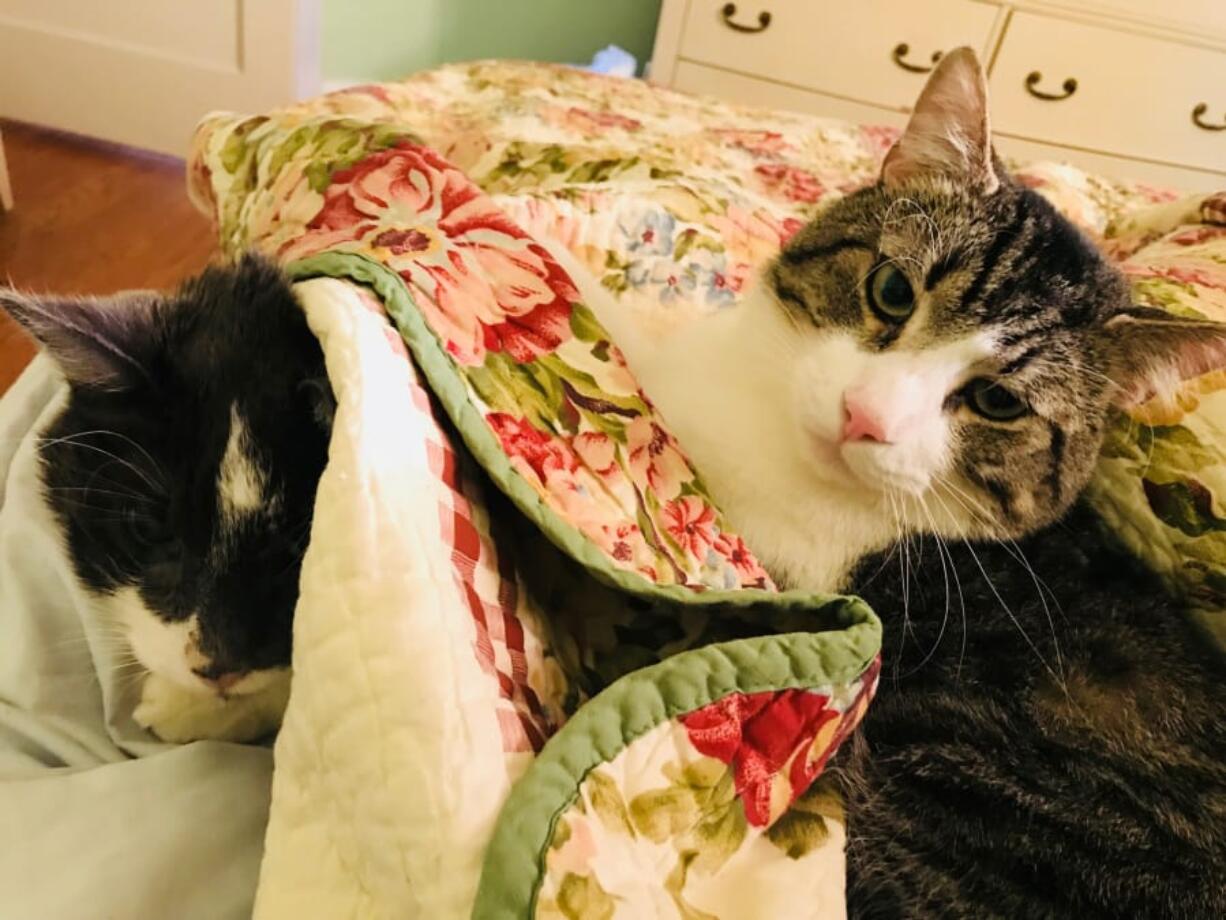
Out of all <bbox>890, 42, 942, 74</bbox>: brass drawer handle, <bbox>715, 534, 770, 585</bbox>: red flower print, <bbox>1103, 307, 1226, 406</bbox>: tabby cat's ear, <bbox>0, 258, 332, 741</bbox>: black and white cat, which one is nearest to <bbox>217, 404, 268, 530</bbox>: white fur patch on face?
<bbox>0, 258, 332, 741</bbox>: black and white cat

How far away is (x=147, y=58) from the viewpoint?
8.85ft

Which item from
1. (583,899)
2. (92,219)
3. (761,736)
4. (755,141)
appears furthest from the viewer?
(92,219)

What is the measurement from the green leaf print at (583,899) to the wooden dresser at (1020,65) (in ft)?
9.19

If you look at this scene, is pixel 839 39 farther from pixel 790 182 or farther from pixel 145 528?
pixel 145 528

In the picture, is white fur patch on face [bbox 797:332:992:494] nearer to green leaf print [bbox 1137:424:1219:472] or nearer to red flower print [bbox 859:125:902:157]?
green leaf print [bbox 1137:424:1219:472]

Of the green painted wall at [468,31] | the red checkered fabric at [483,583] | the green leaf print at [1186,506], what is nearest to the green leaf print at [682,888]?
the red checkered fabric at [483,583]

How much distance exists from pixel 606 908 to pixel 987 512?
545 mm

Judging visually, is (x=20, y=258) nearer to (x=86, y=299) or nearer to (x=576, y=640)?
(x=86, y=299)

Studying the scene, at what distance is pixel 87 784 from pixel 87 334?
308 mm

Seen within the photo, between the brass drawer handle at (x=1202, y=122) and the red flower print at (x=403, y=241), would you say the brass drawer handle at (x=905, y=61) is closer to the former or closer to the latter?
the brass drawer handle at (x=1202, y=122)

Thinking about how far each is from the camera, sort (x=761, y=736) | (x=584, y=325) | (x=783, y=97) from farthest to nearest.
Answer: (x=783, y=97)
(x=584, y=325)
(x=761, y=736)

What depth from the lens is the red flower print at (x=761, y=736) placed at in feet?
1.80

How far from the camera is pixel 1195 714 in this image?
2.49ft

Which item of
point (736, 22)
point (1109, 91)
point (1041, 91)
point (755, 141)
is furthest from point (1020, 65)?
point (755, 141)
